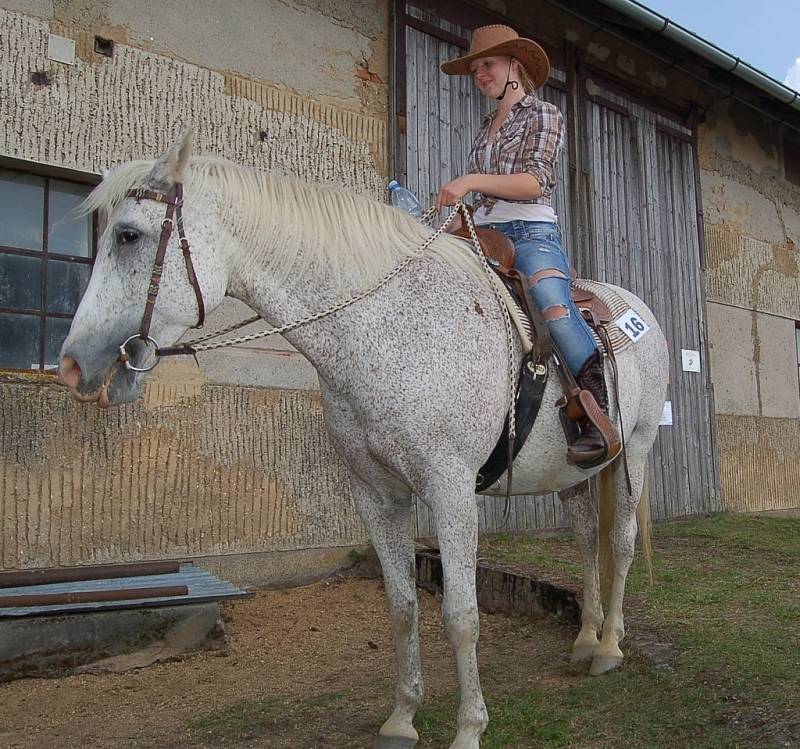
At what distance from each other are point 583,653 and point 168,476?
2.82 m

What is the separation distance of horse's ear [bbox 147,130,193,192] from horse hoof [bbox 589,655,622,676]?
275 cm

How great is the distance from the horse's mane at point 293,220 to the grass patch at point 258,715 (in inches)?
71.4

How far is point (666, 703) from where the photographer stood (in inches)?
118

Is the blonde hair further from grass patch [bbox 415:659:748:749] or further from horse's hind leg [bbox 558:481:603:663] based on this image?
grass patch [bbox 415:659:748:749]

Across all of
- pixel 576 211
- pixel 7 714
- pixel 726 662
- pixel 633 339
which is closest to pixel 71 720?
pixel 7 714

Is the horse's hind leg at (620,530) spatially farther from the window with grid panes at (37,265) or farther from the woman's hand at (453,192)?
the window with grid panes at (37,265)

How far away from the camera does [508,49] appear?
3357mm

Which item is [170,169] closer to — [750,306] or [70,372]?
[70,372]

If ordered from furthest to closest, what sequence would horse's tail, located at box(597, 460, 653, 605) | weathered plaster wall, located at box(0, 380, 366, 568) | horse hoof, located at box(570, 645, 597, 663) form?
weathered plaster wall, located at box(0, 380, 366, 568), horse's tail, located at box(597, 460, 653, 605), horse hoof, located at box(570, 645, 597, 663)

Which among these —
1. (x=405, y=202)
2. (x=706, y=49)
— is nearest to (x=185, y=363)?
(x=405, y=202)

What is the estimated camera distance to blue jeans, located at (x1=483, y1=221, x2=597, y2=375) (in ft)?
10.1

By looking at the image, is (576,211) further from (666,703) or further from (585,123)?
Result: (666,703)

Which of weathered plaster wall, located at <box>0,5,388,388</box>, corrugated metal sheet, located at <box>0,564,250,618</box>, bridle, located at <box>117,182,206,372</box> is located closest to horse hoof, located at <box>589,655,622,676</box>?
corrugated metal sheet, located at <box>0,564,250,618</box>

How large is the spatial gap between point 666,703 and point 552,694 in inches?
19.7
